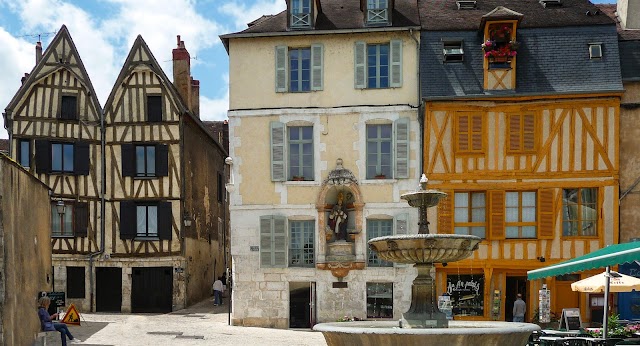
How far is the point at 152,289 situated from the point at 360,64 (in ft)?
36.3

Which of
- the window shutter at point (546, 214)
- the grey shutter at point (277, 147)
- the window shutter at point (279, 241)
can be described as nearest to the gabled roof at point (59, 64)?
the grey shutter at point (277, 147)

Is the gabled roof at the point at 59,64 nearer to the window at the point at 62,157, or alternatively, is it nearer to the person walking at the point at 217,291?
the window at the point at 62,157

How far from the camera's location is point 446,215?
2294 cm

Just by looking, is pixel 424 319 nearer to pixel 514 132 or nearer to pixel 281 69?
pixel 514 132

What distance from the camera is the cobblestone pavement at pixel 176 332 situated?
1911 cm

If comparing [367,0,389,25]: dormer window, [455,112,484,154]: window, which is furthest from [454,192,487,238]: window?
[367,0,389,25]: dormer window

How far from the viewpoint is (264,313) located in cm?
2375

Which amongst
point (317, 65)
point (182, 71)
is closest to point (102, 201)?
point (182, 71)

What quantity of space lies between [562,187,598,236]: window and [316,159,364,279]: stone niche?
18.4 ft

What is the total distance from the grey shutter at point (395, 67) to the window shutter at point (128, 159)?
10.1m

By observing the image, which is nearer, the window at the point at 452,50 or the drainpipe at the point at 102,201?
the window at the point at 452,50

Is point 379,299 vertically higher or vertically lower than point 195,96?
lower

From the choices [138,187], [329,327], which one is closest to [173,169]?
[138,187]

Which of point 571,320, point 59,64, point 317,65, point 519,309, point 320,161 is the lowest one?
point 519,309
